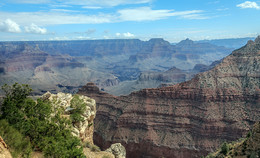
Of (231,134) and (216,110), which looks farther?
(216,110)

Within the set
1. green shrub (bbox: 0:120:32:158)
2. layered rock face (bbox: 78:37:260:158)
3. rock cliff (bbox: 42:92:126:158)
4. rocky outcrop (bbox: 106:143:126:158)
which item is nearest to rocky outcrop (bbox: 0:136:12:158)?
green shrub (bbox: 0:120:32:158)

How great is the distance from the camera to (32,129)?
78.0 feet

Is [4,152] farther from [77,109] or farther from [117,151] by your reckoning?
[117,151]

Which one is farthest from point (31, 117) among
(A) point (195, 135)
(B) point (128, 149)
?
(A) point (195, 135)

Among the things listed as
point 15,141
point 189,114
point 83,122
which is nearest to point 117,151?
point 83,122

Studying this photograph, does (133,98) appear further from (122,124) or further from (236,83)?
(236,83)

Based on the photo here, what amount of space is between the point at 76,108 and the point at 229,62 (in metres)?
72.0

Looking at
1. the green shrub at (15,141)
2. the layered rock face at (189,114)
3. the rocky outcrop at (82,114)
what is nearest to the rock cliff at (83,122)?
the rocky outcrop at (82,114)

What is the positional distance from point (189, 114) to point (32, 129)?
5715cm

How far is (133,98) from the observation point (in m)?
82.8

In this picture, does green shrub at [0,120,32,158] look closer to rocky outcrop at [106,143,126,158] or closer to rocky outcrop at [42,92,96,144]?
rocky outcrop at [42,92,96,144]

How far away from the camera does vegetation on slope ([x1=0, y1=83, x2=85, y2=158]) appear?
21.2 meters

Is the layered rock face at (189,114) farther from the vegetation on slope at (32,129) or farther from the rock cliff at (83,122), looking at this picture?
the vegetation on slope at (32,129)

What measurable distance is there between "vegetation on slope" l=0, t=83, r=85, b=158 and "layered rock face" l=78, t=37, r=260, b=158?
46.6 m
